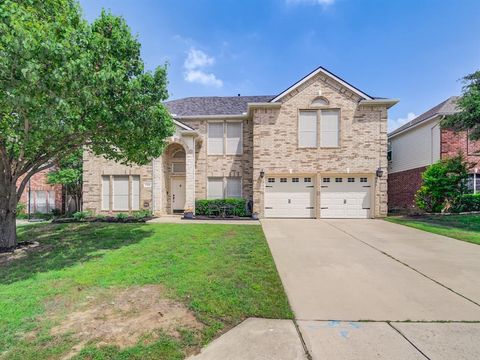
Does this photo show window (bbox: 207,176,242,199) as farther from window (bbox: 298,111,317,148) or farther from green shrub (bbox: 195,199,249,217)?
window (bbox: 298,111,317,148)

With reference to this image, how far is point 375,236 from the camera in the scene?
8.62m

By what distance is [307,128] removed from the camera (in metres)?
13.9

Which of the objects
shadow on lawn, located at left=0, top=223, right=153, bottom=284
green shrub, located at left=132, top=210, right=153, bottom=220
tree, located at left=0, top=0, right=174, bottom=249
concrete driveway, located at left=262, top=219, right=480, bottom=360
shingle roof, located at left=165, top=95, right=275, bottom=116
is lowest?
shadow on lawn, located at left=0, top=223, right=153, bottom=284

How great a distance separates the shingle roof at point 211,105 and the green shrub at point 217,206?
5.83 meters

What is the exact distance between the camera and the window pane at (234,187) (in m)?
15.5

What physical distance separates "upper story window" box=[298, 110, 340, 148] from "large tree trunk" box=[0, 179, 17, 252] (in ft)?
40.2

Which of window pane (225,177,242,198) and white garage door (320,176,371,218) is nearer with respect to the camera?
white garage door (320,176,371,218)

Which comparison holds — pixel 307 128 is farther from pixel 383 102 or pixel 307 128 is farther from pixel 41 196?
pixel 41 196

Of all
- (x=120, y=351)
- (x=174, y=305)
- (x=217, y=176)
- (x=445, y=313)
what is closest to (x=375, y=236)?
(x=445, y=313)

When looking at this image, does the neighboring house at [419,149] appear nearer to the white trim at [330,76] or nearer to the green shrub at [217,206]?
the white trim at [330,76]

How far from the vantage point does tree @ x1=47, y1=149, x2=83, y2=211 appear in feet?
48.2

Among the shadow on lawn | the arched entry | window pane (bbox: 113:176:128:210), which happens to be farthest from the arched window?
window pane (bbox: 113:176:128:210)

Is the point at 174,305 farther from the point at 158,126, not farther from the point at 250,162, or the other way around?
the point at 250,162

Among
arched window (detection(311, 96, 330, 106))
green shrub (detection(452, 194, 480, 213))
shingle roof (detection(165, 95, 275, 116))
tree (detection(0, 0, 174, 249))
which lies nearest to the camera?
tree (detection(0, 0, 174, 249))
